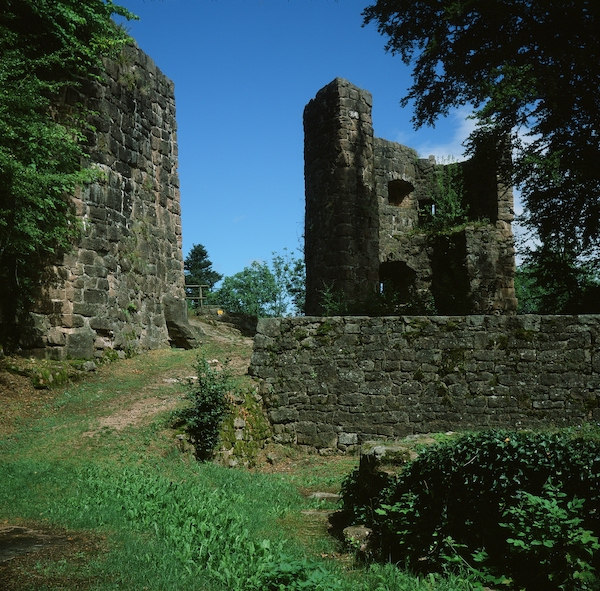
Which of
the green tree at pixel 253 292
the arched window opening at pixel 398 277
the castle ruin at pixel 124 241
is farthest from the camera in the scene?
the green tree at pixel 253 292

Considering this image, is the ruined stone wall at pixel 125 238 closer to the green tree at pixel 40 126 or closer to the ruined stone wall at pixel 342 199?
the green tree at pixel 40 126

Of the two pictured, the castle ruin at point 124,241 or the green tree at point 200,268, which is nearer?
the castle ruin at point 124,241

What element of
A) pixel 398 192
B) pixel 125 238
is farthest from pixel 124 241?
pixel 398 192

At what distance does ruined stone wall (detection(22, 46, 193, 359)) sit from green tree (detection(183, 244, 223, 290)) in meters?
44.0

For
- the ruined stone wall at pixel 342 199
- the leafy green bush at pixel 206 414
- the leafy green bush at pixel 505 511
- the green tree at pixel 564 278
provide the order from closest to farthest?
the leafy green bush at pixel 505 511, the leafy green bush at pixel 206 414, the green tree at pixel 564 278, the ruined stone wall at pixel 342 199

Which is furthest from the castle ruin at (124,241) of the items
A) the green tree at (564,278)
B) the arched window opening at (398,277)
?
the green tree at (564,278)

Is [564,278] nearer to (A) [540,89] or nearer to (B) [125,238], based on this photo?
(A) [540,89]

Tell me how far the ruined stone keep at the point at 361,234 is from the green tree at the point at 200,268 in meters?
43.2

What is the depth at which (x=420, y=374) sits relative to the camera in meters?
10.1

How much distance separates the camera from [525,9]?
44.8ft

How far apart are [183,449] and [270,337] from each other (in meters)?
2.58

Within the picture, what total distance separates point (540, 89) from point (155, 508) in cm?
1128

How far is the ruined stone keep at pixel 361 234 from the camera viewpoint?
16.0 metres

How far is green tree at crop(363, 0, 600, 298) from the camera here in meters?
13.0
